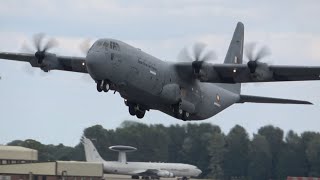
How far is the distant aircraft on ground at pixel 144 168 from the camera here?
9731 cm

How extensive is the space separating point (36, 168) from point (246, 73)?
2598 cm

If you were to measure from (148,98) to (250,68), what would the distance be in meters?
6.31

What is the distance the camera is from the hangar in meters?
74.2

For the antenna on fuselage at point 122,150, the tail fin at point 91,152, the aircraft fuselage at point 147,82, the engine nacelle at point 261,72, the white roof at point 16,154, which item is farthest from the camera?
the tail fin at point 91,152

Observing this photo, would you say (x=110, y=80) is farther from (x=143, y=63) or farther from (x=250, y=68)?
(x=250, y=68)

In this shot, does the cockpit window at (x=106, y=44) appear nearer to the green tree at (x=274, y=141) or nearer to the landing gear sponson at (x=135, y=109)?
the landing gear sponson at (x=135, y=109)

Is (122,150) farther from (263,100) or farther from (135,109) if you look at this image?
(135,109)

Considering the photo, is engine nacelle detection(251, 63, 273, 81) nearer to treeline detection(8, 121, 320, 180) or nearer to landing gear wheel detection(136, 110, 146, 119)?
landing gear wheel detection(136, 110, 146, 119)

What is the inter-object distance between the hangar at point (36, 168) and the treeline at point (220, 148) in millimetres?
19645

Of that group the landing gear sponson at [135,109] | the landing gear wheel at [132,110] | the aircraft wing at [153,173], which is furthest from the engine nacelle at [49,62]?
the aircraft wing at [153,173]

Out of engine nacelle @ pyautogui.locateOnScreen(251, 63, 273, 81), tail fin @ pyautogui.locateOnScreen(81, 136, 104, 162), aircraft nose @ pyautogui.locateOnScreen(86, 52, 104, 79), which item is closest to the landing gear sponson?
aircraft nose @ pyautogui.locateOnScreen(86, 52, 104, 79)

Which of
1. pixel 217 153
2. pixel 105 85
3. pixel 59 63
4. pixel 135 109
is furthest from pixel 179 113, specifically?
pixel 217 153

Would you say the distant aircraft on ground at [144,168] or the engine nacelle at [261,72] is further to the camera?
the distant aircraft on ground at [144,168]

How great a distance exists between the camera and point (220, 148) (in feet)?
319
